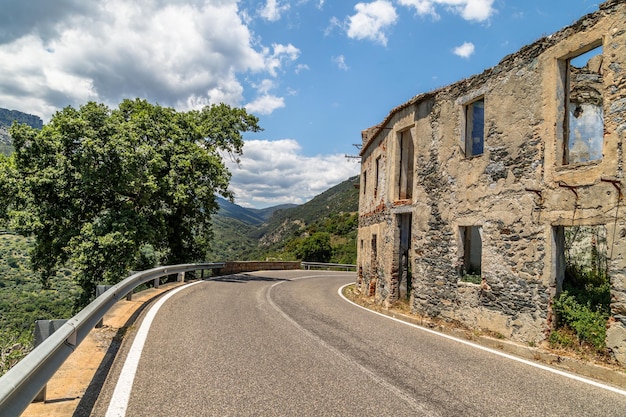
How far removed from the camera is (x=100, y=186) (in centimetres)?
1714

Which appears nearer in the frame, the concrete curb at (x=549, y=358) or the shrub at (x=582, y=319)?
the concrete curb at (x=549, y=358)

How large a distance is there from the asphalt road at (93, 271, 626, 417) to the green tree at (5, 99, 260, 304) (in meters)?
10.2

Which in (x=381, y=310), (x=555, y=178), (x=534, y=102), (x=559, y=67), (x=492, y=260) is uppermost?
(x=559, y=67)

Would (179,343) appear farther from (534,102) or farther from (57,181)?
(57,181)

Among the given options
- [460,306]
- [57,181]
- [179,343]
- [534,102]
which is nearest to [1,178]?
[57,181]

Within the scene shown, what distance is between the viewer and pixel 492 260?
359 inches

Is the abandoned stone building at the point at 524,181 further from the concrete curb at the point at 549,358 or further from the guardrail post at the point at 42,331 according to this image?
the guardrail post at the point at 42,331

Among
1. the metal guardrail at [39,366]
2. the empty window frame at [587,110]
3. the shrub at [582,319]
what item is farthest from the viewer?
the empty window frame at [587,110]

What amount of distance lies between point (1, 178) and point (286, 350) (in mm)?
15783

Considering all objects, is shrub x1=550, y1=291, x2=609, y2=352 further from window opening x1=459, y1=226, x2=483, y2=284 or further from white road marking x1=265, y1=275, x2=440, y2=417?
window opening x1=459, y1=226, x2=483, y2=284

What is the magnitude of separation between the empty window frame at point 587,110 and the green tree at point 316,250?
4416 centimetres

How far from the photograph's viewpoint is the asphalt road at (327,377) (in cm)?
404

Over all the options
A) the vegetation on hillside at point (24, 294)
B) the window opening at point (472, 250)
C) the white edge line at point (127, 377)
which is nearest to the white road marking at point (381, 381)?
the white edge line at point (127, 377)

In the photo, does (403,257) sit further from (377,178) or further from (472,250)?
(377,178)
